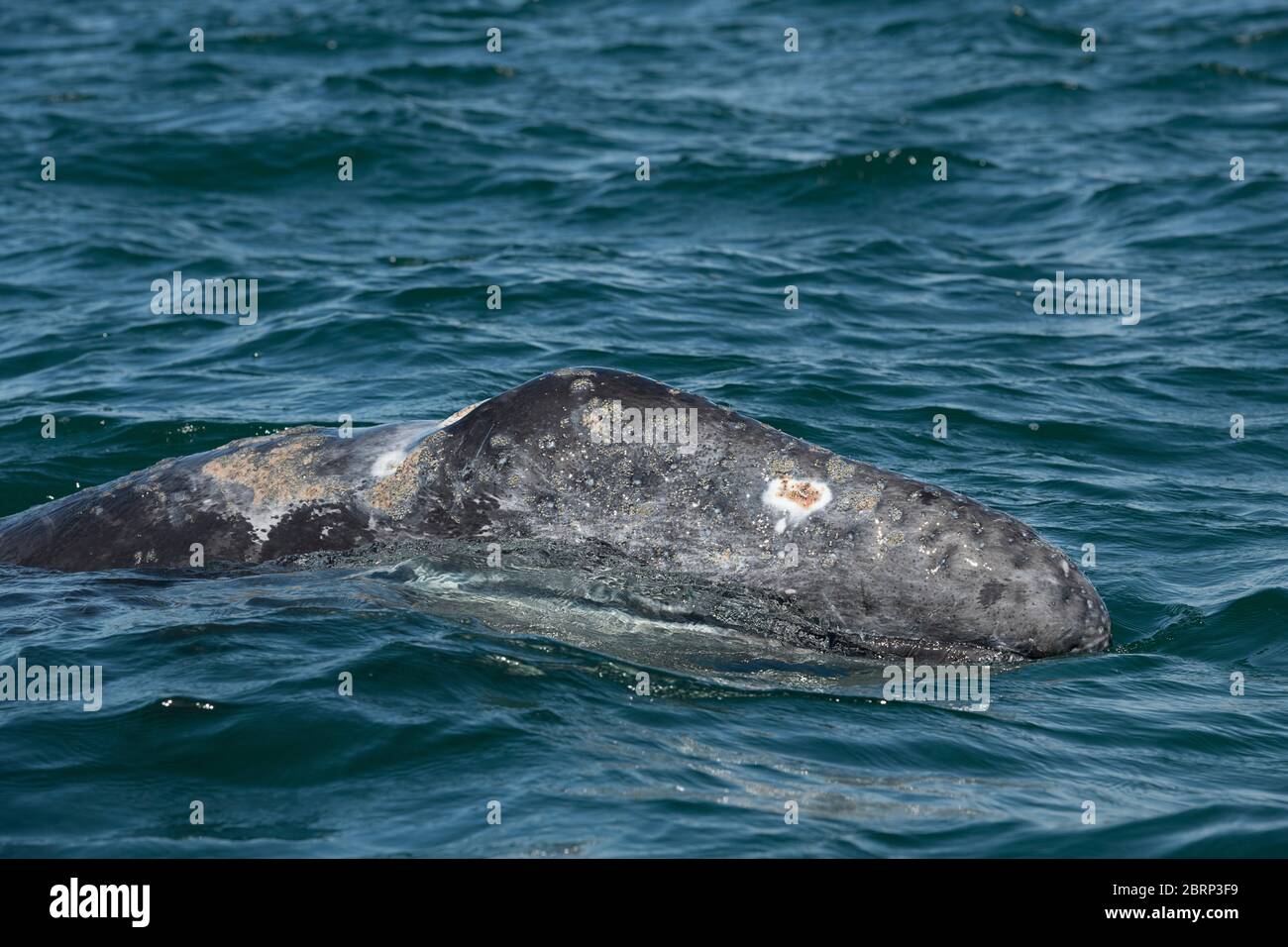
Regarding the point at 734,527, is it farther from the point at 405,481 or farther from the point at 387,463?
the point at 387,463

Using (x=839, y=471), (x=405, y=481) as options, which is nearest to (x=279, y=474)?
(x=405, y=481)

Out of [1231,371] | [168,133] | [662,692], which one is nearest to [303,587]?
[662,692]

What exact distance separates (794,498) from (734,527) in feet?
1.04

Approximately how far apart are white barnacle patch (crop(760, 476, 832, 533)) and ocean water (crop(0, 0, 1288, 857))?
25.4 inches

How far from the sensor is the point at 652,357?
51.3 feet

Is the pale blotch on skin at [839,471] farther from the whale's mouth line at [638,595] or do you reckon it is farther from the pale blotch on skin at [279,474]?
the pale blotch on skin at [279,474]

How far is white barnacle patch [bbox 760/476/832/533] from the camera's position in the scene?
8.03 m

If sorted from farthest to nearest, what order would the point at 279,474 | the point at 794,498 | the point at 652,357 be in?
1. the point at 652,357
2. the point at 279,474
3. the point at 794,498

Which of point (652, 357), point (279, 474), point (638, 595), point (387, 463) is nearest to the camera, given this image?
point (638, 595)

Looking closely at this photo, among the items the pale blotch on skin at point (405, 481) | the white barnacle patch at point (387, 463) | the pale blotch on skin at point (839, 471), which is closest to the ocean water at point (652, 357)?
the pale blotch on skin at point (405, 481)

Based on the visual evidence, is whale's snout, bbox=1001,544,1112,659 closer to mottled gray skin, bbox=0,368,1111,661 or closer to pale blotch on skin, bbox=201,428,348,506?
mottled gray skin, bbox=0,368,1111,661

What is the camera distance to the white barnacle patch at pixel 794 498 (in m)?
8.03
